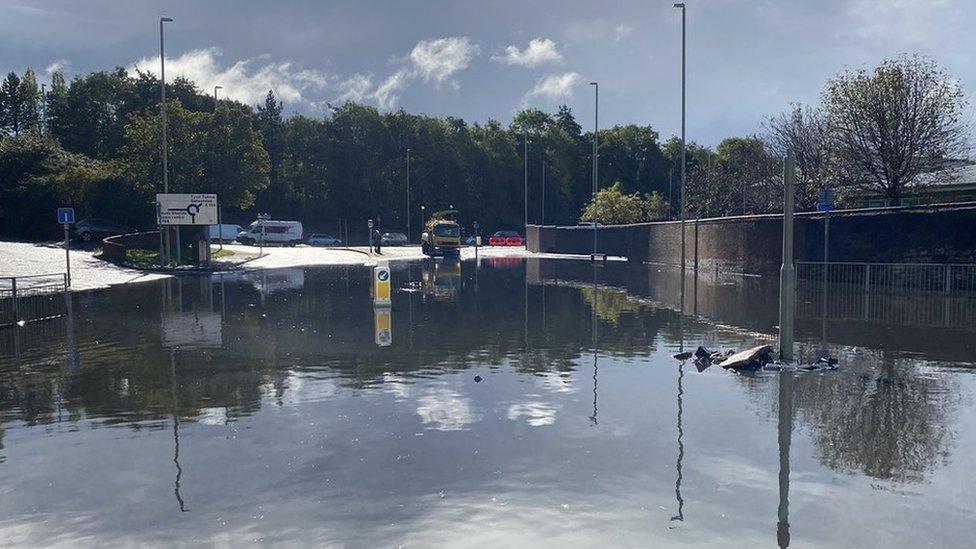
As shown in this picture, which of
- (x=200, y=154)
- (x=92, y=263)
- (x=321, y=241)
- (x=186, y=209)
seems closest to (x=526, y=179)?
(x=321, y=241)

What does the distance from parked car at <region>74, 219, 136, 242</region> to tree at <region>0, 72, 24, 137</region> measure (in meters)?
55.7

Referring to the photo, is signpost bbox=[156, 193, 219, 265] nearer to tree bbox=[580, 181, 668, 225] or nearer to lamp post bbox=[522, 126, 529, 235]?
tree bbox=[580, 181, 668, 225]

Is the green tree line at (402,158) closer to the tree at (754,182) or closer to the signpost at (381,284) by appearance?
the tree at (754,182)

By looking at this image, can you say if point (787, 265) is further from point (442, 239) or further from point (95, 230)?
point (95, 230)

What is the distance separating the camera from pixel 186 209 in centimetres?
4300

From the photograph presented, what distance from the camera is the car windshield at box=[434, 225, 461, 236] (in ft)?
197

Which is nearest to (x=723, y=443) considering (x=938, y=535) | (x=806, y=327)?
(x=938, y=535)

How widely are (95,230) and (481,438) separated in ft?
177

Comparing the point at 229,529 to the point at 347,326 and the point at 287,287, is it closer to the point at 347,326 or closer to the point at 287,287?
the point at 347,326

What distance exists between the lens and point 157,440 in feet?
28.7

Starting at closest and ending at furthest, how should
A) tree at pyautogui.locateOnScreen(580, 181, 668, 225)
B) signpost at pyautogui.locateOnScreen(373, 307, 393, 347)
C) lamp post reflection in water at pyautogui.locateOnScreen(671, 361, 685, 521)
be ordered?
lamp post reflection in water at pyautogui.locateOnScreen(671, 361, 685, 521), signpost at pyautogui.locateOnScreen(373, 307, 393, 347), tree at pyautogui.locateOnScreen(580, 181, 668, 225)

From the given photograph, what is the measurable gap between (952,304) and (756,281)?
1080 cm

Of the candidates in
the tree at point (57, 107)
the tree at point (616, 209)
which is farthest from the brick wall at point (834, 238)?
the tree at point (57, 107)

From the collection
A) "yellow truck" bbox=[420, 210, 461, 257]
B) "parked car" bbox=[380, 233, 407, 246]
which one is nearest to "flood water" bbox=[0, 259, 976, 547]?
"yellow truck" bbox=[420, 210, 461, 257]
